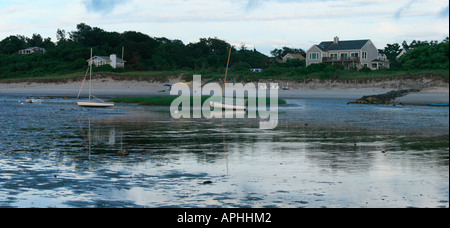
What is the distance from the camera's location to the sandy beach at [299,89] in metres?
72.1

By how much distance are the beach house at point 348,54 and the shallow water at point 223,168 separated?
92.6 metres

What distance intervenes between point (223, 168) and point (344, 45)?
4409 inches

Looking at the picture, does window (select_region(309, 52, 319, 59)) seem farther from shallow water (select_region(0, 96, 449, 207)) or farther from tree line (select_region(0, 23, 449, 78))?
shallow water (select_region(0, 96, 449, 207))

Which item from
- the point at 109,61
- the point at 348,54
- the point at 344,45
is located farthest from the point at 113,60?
the point at 348,54

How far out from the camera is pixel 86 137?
85.4 feet

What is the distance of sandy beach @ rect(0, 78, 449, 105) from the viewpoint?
72125 millimetres

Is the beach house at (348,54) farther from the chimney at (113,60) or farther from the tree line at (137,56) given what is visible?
the chimney at (113,60)

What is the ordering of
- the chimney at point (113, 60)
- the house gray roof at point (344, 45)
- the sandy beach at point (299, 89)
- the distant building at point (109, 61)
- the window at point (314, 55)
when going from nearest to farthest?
the sandy beach at point (299, 89)
the house gray roof at point (344, 45)
the window at point (314, 55)
the chimney at point (113, 60)
the distant building at point (109, 61)

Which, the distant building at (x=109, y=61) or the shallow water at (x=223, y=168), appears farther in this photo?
the distant building at (x=109, y=61)

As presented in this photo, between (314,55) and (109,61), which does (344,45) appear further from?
(109,61)

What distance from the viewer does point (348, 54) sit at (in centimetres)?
12088

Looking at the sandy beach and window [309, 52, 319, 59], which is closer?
the sandy beach

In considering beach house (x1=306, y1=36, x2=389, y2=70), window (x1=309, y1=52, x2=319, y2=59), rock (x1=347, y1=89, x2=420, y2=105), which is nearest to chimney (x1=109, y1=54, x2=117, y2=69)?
beach house (x1=306, y1=36, x2=389, y2=70)

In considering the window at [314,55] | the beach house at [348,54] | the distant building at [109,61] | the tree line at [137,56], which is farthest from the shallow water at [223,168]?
the distant building at [109,61]
